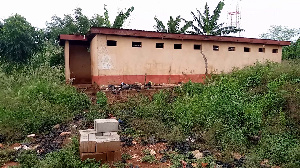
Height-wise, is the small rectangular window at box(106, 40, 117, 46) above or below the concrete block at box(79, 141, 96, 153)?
above

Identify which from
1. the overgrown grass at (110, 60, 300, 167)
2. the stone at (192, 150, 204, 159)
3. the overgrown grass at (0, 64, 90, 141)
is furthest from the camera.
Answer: the overgrown grass at (0, 64, 90, 141)

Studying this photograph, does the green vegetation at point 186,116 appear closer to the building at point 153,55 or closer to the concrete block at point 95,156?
the concrete block at point 95,156

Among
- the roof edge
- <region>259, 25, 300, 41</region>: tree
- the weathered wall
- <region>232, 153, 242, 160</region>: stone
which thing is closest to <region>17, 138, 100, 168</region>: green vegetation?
<region>232, 153, 242, 160</region>: stone

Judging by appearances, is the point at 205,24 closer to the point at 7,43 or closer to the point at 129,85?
the point at 129,85

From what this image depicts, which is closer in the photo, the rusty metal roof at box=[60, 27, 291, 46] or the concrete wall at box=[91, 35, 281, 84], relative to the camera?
the rusty metal roof at box=[60, 27, 291, 46]

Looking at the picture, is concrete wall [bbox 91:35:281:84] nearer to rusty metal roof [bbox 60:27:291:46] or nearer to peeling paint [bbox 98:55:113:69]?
peeling paint [bbox 98:55:113:69]

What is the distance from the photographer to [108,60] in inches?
Answer: 347

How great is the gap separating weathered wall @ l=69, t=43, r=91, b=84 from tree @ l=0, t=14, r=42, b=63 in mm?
6194

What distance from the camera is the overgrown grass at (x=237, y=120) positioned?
15.6 feet

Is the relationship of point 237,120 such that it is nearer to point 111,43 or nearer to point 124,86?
point 124,86

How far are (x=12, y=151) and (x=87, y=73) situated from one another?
7328 mm

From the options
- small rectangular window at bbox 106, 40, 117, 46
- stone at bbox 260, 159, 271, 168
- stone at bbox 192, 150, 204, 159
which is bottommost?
stone at bbox 260, 159, 271, 168

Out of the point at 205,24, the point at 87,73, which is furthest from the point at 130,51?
the point at 205,24

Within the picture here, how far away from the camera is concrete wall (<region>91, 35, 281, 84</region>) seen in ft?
28.9
